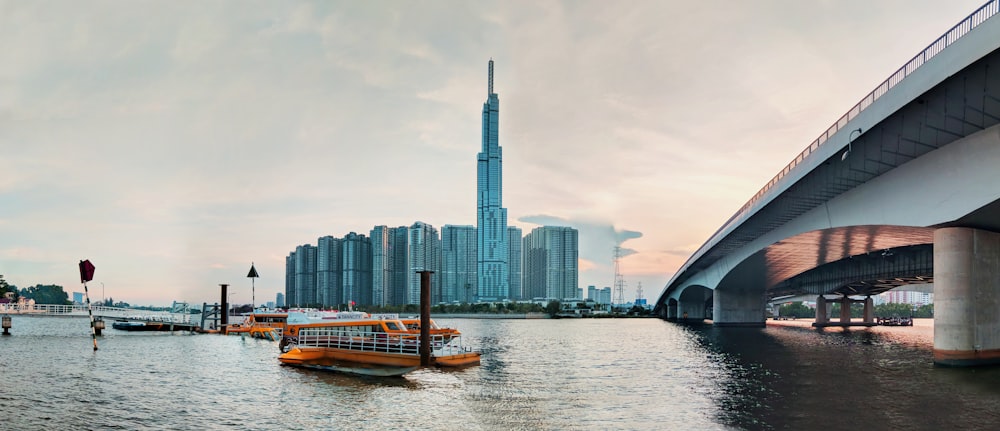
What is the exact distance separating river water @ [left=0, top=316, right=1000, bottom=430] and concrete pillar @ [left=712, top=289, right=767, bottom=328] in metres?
57.9

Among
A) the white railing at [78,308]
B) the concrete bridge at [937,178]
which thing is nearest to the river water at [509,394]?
the concrete bridge at [937,178]

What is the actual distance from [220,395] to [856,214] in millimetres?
39416

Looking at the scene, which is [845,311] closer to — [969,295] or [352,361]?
[969,295]

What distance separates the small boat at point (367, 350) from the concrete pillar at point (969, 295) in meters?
26.2

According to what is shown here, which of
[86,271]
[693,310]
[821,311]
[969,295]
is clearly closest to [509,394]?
[969,295]

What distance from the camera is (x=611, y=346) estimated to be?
206ft

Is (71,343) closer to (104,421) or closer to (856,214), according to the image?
(104,421)

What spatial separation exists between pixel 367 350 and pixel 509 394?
12.9 meters

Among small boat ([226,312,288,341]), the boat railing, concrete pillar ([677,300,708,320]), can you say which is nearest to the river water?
the boat railing

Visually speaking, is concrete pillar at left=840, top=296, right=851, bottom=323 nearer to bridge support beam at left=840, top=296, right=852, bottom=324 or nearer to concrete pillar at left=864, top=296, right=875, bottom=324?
bridge support beam at left=840, top=296, right=852, bottom=324

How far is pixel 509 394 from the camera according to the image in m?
30.6

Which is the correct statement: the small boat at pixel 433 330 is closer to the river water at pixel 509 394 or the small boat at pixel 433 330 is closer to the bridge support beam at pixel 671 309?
the river water at pixel 509 394

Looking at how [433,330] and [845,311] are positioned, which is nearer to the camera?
[433,330]

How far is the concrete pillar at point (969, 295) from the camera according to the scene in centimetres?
3525
